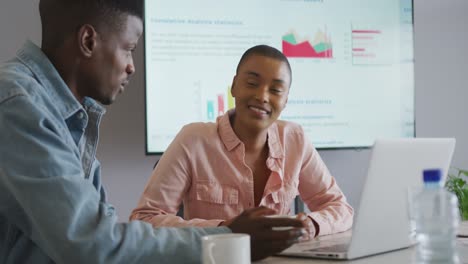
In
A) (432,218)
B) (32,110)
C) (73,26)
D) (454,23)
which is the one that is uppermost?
(454,23)

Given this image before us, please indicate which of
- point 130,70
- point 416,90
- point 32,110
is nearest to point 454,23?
point 416,90

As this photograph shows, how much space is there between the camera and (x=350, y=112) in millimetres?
3605

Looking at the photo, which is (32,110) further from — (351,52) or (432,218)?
(351,52)

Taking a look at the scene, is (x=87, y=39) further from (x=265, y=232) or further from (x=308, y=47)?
(x=308, y=47)

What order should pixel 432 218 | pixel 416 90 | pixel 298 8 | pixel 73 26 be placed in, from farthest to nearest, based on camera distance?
pixel 416 90 → pixel 298 8 → pixel 73 26 → pixel 432 218

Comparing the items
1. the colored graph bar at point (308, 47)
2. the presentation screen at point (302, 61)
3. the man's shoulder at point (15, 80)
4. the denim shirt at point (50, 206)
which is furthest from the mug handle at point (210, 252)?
the colored graph bar at point (308, 47)

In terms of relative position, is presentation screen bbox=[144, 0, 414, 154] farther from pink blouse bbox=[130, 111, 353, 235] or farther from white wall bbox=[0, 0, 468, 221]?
pink blouse bbox=[130, 111, 353, 235]

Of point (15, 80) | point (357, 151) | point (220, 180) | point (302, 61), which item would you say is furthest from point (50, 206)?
point (357, 151)

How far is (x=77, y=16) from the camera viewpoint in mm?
1547

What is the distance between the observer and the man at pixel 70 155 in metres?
1.28

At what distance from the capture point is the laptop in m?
1.47

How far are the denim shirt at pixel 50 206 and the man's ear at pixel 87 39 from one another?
150 mm

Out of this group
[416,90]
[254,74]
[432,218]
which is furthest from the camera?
[416,90]

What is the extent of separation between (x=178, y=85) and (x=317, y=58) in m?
0.76
